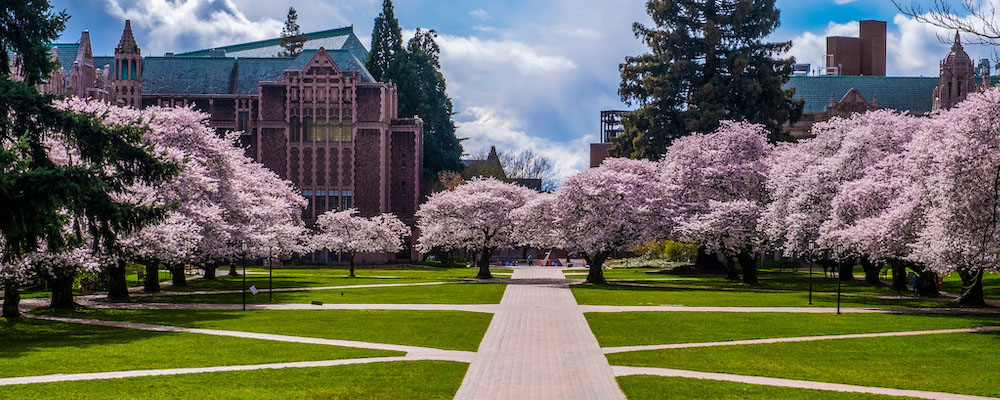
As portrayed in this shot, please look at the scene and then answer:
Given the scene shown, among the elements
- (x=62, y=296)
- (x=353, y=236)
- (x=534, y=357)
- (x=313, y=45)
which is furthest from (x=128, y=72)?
(x=534, y=357)

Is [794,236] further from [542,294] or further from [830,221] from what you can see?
[542,294]

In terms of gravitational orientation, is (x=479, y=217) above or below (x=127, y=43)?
below

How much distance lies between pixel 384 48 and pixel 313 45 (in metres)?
14.1

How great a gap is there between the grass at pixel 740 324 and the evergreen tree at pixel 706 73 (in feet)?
135

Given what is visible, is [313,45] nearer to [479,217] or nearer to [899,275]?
[479,217]

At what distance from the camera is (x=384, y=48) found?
371ft

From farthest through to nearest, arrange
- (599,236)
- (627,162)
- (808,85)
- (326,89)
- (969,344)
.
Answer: (808,85)
(326,89)
(627,162)
(599,236)
(969,344)

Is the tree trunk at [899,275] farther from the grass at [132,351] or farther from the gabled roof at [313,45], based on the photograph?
the gabled roof at [313,45]

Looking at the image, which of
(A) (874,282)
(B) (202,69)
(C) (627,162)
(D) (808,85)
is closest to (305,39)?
(B) (202,69)

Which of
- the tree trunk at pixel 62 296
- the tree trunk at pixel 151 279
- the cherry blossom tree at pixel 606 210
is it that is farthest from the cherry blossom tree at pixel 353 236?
the tree trunk at pixel 62 296

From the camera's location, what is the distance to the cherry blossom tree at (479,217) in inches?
2790

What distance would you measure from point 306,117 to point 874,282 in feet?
195

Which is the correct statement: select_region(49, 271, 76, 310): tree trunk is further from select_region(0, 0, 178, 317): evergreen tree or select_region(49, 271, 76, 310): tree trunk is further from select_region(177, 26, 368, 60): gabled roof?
select_region(177, 26, 368, 60): gabled roof

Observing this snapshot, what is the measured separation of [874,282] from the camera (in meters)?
61.5
